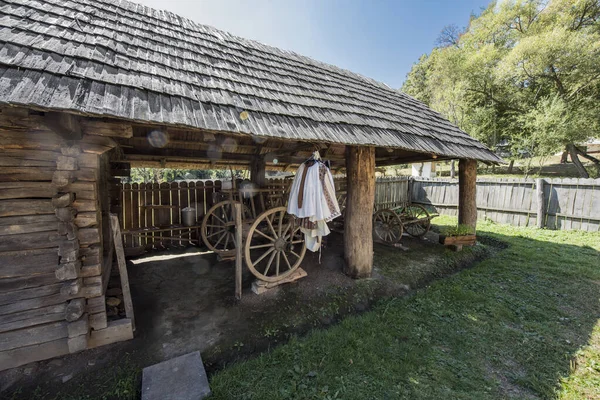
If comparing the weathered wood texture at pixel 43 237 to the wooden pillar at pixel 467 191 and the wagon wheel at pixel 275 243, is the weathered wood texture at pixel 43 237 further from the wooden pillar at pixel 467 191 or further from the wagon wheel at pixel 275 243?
the wooden pillar at pixel 467 191

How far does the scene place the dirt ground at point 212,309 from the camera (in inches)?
84.7

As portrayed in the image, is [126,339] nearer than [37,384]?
No

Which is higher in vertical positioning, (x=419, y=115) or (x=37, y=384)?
(x=419, y=115)

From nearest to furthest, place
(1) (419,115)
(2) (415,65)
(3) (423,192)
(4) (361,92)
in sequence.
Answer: (4) (361,92), (1) (419,115), (3) (423,192), (2) (415,65)

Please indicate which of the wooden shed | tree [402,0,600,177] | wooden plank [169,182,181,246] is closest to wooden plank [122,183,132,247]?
wooden plank [169,182,181,246]

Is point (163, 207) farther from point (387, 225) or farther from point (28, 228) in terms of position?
point (387, 225)

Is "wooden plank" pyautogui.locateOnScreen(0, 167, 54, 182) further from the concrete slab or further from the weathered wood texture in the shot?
the concrete slab

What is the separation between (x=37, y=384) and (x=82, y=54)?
3.00m

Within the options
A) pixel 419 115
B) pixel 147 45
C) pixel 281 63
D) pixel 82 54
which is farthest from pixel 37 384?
pixel 419 115

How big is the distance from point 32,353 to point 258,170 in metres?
4.07

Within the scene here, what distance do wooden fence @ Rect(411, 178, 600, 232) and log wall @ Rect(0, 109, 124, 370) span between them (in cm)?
1061

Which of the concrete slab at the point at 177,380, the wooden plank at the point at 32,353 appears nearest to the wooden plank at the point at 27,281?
the wooden plank at the point at 32,353

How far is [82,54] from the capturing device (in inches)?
92.8

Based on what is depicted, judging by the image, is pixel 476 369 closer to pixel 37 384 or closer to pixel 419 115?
pixel 37 384
